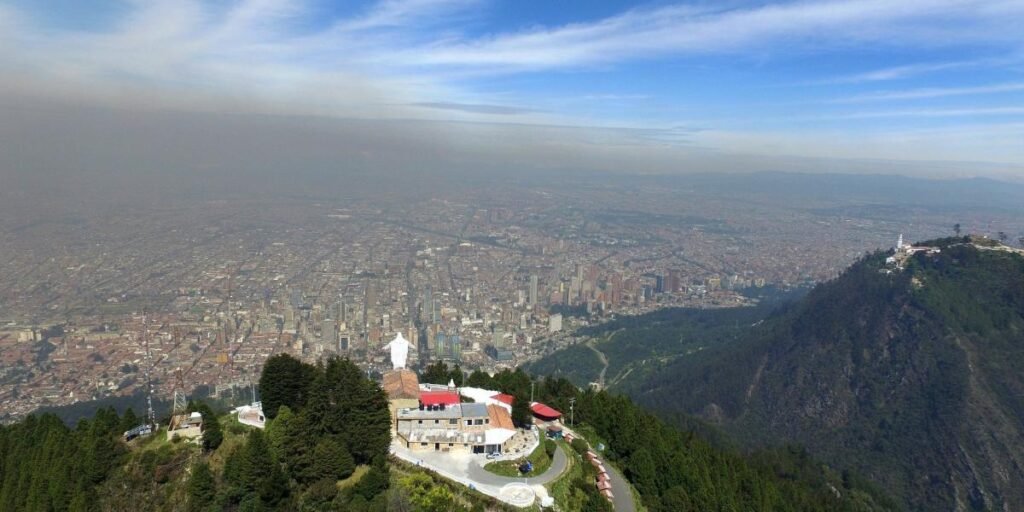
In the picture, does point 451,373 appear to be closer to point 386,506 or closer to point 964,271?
point 386,506

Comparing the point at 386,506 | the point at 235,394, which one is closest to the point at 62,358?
the point at 235,394

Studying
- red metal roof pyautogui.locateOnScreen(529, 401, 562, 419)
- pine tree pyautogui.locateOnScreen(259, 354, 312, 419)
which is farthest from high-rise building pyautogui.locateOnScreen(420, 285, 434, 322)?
pine tree pyautogui.locateOnScreen(259, 354, 312, 419)

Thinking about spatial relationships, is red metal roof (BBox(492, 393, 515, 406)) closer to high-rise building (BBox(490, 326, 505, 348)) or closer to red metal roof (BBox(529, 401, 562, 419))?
red metal roof (BBox(529, 401, 562, 419))

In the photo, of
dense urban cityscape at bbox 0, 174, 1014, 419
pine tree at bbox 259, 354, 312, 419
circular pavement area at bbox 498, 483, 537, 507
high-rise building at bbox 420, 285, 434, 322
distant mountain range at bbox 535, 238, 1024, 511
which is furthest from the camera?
high-rise building at bbox 420, 285, 434, 322

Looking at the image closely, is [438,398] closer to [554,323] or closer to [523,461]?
[523,461]

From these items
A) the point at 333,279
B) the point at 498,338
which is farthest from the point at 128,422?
the point at 333,279

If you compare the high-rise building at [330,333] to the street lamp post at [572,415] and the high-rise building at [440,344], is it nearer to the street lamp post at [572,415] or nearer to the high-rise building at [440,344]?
the high-rise building at [440,344]

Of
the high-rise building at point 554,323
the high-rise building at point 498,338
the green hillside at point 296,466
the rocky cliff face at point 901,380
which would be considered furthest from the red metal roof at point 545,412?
the high-rise building at point 554,323
